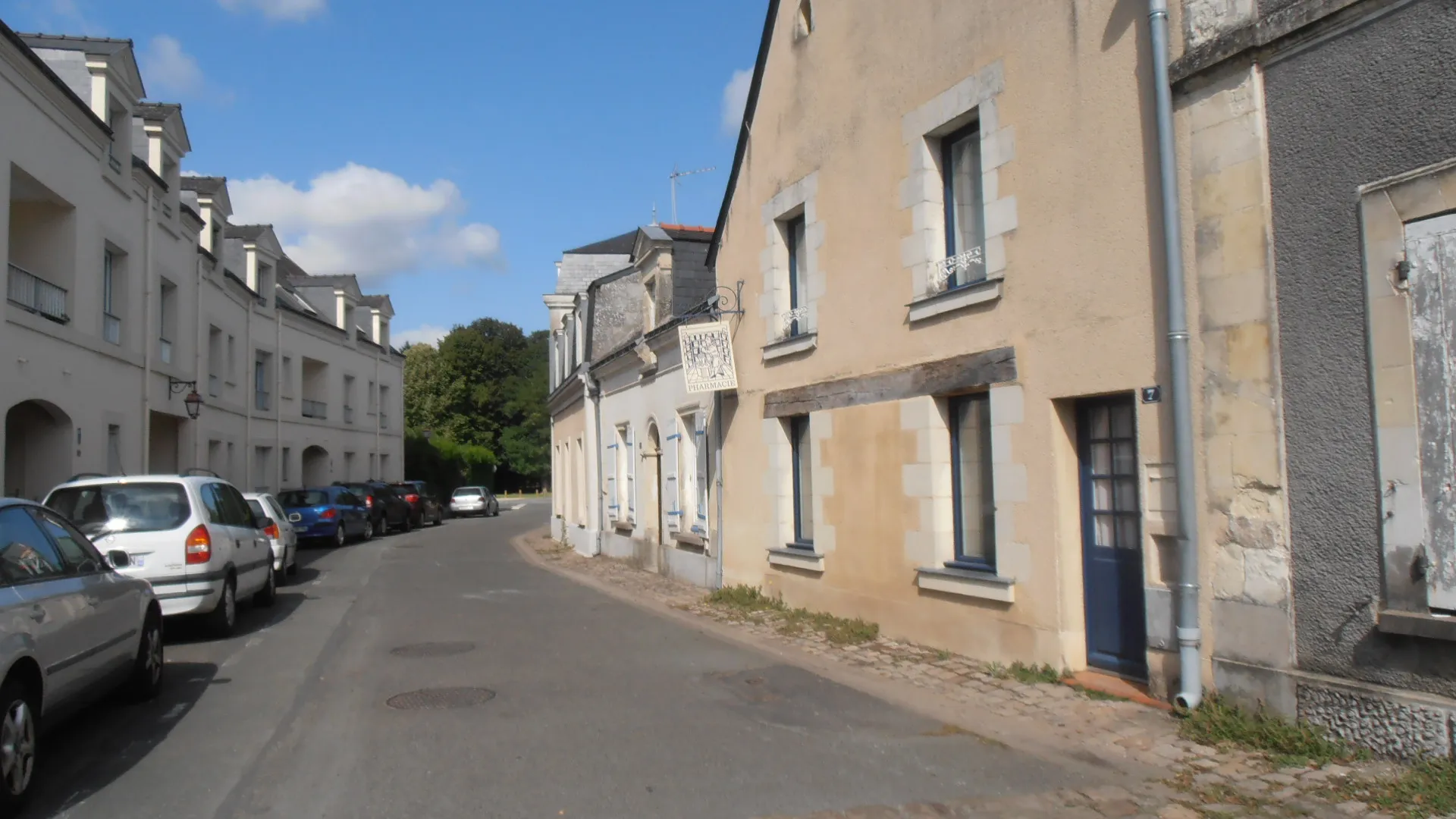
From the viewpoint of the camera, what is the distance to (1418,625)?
5.25m

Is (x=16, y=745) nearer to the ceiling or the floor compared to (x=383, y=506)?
nearer to the floor

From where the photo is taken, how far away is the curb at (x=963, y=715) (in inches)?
228

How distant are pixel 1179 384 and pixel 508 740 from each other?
4786 mm

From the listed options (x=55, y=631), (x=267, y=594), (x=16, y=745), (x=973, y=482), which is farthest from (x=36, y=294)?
(x=973, y=482)

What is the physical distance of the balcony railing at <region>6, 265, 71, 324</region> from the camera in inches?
589

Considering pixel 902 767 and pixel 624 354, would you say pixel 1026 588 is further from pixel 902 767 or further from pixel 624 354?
pixel 624 354

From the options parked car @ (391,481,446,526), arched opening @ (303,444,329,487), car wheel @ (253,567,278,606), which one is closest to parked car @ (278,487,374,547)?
parked car @ (391,481,446,526)

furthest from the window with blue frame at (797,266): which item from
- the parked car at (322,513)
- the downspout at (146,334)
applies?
the parked car at (322,513)

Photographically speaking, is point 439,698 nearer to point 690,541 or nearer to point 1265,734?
point 1265,734

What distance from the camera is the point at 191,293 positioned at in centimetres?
2266

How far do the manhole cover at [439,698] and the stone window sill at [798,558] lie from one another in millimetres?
4392

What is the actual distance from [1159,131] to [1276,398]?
193 cm

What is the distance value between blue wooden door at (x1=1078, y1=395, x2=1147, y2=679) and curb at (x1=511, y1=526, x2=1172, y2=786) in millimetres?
1219

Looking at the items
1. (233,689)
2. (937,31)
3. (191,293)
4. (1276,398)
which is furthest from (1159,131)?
(191,293)
